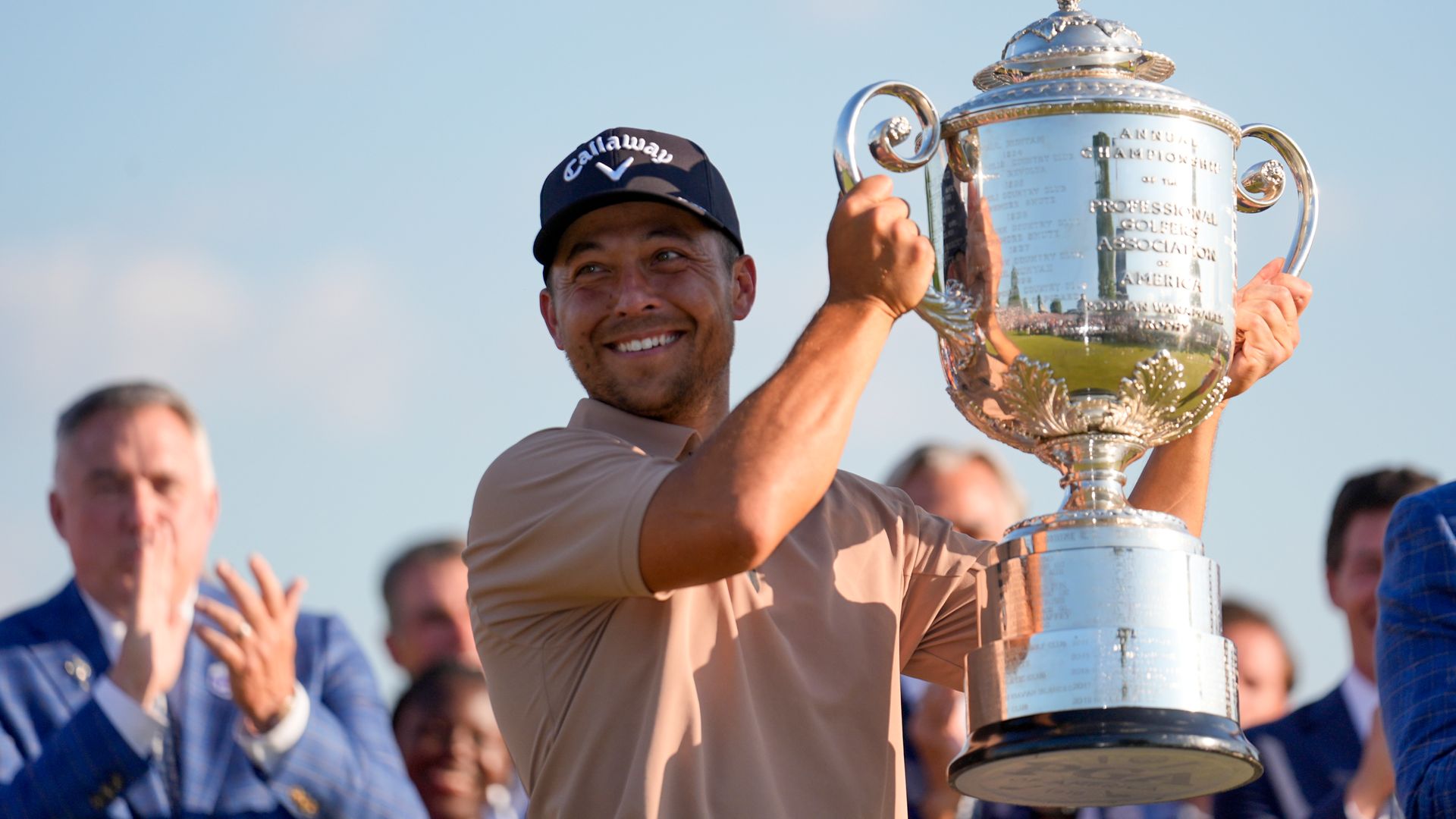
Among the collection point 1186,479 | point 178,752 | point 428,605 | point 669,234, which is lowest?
point 178,752

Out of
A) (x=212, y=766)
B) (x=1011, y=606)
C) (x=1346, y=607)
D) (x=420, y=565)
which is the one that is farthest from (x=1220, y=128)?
(x=420, y=565)

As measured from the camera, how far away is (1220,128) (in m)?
4.08

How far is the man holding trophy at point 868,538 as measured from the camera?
3773mm

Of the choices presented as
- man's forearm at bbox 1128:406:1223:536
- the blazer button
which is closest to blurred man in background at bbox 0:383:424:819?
the blazer button

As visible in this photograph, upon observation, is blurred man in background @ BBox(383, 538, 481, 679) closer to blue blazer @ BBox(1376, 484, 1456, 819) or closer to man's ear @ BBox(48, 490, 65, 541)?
man's ear @ BBox(48, 490, 65, 541)

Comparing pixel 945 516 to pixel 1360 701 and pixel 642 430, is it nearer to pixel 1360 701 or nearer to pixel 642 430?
pixel 1360 701

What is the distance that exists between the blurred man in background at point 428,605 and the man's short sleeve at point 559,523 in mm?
4047

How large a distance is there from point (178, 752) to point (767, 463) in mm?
3147

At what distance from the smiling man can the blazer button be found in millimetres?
2207

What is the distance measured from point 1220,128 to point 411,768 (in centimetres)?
413

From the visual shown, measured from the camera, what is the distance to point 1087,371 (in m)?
3.93

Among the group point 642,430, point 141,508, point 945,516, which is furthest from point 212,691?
point 642,430

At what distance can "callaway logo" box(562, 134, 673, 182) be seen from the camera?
167 inches

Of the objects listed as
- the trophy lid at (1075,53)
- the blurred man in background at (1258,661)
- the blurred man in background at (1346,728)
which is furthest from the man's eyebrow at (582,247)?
the blurred man in background at (1258,661)
